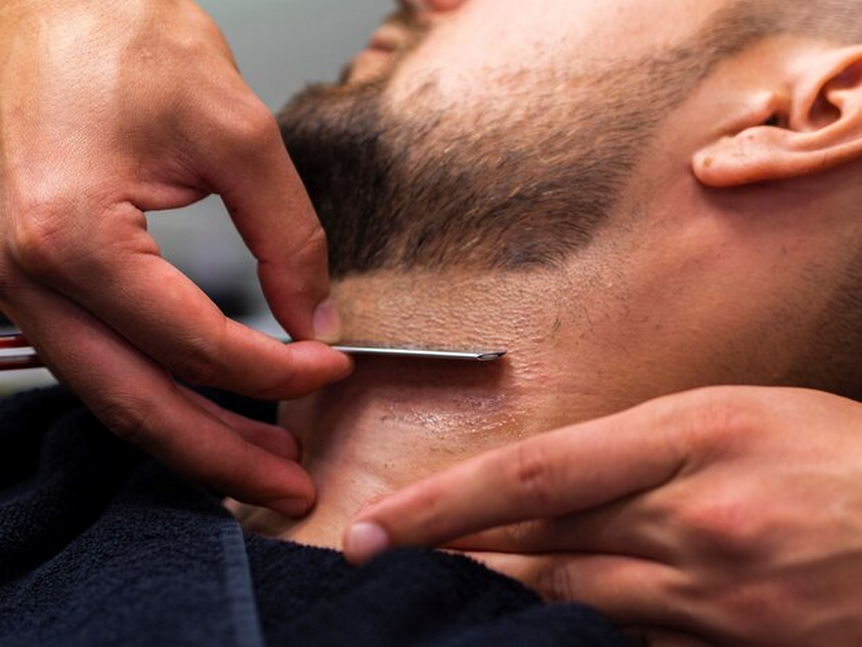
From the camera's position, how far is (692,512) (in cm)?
68

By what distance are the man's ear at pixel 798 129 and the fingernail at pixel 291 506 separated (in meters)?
0.48

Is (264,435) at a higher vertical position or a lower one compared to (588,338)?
lower

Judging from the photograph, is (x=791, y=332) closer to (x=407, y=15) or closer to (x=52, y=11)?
(x=407, y=15)

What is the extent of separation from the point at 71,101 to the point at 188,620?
457mm

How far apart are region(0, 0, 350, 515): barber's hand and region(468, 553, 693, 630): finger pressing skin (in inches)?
10.8

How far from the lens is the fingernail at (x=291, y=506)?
0.91 m

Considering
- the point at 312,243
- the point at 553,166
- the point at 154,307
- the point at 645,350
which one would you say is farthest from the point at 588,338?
the point at 154,307

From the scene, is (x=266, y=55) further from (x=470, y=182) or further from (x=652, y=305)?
(x=652, y=305)

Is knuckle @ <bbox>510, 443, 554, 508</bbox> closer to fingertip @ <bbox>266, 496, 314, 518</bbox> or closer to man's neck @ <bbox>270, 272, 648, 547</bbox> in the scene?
man's neck @ <bbox>270, 272, 648, 547</bbox>

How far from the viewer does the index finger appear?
2.22ft

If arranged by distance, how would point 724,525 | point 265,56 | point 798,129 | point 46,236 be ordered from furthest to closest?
point 265,56 < point 798,129 < point 46,236 < point 724,525

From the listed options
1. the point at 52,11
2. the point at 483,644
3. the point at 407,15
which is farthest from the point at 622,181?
the point at 52,11

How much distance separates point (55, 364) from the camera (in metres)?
0.84

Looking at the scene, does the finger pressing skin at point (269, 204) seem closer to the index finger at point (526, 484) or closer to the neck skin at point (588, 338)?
the neck skin at point (588, 338)
